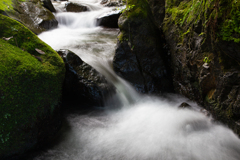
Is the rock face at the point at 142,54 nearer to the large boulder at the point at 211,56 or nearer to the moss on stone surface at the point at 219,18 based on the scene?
the large boulder at the point at 211,56

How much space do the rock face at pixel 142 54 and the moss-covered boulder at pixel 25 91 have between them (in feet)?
7.84

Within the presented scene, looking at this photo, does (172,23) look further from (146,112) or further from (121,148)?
(121,148)

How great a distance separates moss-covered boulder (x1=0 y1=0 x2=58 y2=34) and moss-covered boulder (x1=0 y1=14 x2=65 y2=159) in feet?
18.3

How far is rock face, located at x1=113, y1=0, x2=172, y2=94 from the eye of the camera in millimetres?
5281

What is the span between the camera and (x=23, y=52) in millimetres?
3365

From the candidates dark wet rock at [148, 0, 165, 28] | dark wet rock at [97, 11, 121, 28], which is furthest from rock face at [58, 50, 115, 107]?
dark wet rock at [97, 11, 121, 28]

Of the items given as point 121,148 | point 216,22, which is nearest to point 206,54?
point 216,22

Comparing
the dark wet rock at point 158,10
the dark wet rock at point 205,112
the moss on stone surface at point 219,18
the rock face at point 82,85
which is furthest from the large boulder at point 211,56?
the rock face at point 82,85

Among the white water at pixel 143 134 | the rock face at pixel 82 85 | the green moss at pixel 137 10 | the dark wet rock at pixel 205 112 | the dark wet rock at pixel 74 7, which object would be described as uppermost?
the dark wet rock at pixel 74 7

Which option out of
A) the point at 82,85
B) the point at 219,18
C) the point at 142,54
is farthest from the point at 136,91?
the point at 219,18

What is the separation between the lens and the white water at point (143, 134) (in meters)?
3.01

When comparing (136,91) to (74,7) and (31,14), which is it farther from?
(74,7)

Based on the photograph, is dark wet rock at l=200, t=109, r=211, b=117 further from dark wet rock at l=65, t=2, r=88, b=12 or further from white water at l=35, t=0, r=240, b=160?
dark wet rock at l=65, t=2, r=88, b=12

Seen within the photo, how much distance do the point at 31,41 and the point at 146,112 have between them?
12.0ft
